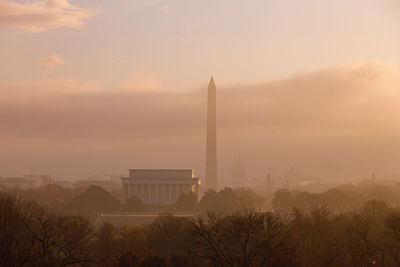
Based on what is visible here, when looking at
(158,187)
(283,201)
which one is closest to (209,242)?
(283,201)

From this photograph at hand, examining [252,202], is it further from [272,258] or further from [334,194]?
[272,258]

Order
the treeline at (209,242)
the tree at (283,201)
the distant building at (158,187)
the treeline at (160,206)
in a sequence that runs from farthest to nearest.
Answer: the distant building at (158,187)
the tree at (283,201)
the treeline at (160,206)
the treeline at (209,242)

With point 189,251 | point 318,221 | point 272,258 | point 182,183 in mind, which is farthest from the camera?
point 182,183

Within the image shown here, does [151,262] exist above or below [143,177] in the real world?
below

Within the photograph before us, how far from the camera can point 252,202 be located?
143 metres

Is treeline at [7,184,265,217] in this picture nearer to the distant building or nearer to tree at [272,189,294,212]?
tree at [272,189,294,212]

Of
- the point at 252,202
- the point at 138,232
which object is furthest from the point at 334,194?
the point at 138,232

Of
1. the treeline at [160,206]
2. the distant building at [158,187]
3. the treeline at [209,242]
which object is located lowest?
the treeline at [209,242]

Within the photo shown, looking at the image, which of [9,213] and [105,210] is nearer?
[9,213]

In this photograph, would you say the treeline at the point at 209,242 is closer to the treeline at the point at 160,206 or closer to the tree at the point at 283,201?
the tree at the point at 283,201

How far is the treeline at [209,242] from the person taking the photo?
164 ft

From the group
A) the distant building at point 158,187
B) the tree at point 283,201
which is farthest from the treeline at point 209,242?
the distant building at point 158,187

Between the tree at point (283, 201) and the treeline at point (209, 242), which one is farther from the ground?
the tree at point (283, 201)

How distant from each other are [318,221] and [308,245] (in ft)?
27.4
